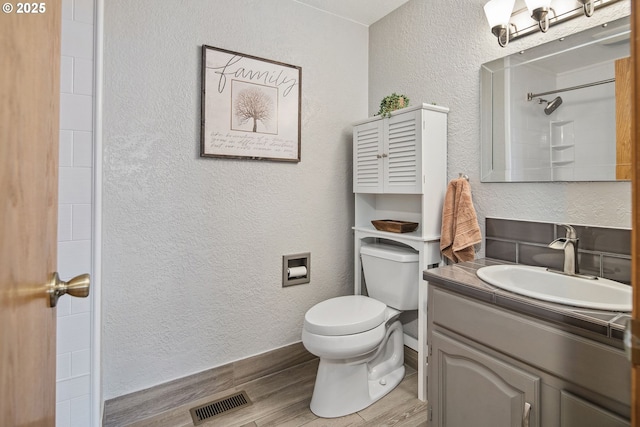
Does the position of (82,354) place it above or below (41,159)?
below

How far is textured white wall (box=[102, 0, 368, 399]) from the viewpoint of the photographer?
1589mm

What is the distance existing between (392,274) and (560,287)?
0.83 meters

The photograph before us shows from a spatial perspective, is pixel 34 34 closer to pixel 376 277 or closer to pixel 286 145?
pixel 286 145

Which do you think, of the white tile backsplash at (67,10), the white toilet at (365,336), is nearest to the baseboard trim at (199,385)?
the white toilet at (365,336)

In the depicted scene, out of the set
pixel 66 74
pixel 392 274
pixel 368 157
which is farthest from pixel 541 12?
pixel 66 74

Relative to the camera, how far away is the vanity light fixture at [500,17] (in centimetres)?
145

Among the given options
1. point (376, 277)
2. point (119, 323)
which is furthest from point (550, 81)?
point (119, 323)

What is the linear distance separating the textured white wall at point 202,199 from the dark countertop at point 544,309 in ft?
3.48

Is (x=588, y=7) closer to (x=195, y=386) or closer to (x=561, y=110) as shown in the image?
(x=561, y=110)

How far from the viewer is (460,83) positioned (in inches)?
69.7

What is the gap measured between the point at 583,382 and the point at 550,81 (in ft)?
3.98

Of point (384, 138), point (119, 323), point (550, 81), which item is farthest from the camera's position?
point (384, 138)

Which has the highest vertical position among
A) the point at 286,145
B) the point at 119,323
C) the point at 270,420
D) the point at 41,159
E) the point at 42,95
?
the point at 286,145

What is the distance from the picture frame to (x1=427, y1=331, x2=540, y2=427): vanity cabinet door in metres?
1.40
